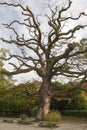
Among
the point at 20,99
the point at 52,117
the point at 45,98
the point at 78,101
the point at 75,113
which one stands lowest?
the point at 52,117

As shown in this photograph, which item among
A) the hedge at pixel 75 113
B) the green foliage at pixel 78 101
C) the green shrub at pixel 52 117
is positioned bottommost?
the green shrub at pixel 52 117

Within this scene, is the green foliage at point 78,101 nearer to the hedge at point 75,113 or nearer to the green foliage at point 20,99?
the hedge at point 75,113

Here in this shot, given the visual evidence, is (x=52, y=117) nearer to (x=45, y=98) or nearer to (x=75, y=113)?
(x=45, y=98)

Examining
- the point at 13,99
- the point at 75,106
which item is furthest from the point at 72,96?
the point at 13,99

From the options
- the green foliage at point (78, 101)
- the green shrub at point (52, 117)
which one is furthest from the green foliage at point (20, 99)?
the green shrub at point (52, 117)

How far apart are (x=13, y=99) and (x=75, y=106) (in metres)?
8.16

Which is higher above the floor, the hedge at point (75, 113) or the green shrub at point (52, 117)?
the hedge at point (75, 113)

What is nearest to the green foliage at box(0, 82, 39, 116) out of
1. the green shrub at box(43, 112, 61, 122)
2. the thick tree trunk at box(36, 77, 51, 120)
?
the thick tree trunk at box(36, 77, 51, 120)

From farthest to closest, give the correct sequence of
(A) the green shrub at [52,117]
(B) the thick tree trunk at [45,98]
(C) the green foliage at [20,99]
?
(C) the green foliage at [20,99] < (B) the thick tree trunk at [45,98] < (A) the green shrub at [52,117]

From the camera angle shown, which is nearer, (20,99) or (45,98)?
(45,98)

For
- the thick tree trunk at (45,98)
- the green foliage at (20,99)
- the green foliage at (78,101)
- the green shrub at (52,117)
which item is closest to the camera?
the green shrub at (52,117)

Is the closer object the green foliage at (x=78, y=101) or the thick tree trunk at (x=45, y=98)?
the thick tree trunk at (x=45, y=98)

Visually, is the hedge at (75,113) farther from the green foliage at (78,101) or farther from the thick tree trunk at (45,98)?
the thick tree trunk at (45,98)

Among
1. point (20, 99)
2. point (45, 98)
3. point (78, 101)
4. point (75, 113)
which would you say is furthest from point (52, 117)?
point (20, 99)
